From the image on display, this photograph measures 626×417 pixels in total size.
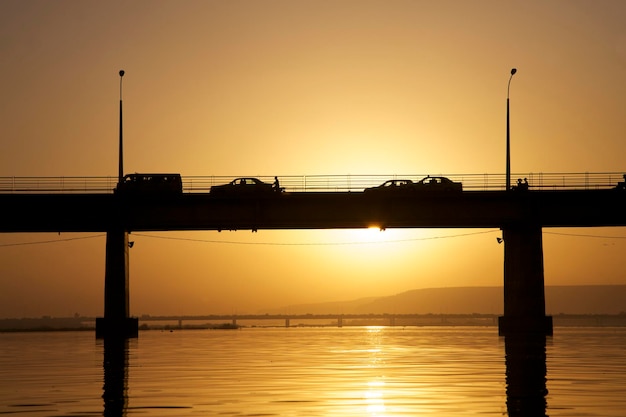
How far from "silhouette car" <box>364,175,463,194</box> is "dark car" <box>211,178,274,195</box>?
8.11 meters

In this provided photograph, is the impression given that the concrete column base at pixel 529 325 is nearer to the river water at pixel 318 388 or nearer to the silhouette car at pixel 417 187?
the silhouette car at pixel 417 187

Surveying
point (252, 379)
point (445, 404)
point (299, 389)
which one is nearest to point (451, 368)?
point (252, 379)

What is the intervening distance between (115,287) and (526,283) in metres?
32.4

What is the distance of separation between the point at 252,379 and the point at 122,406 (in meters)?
10.2

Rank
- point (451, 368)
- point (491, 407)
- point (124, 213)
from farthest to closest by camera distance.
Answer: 1. point (124, 213)
2. point (451, 368)
3. point (491, 407)

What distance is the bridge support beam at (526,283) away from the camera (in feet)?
270

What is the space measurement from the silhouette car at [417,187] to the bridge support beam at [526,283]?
5.99 meters

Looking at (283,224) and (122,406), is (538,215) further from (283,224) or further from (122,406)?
(122,406)

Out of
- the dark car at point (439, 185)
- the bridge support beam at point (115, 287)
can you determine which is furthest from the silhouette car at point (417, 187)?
the bridge support beam at point (115, 287)

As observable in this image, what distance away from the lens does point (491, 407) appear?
24.1 meters

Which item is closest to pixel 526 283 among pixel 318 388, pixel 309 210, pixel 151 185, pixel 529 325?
pixel 529 325

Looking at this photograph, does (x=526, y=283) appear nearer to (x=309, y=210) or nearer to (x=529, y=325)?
(x=529, y=325)

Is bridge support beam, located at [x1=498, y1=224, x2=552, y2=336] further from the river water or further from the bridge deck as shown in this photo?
the river water

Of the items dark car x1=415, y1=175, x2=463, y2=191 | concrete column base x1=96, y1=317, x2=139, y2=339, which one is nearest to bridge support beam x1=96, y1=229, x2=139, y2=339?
concrete column base x1=96, y1=317, x2=139, y2=339
